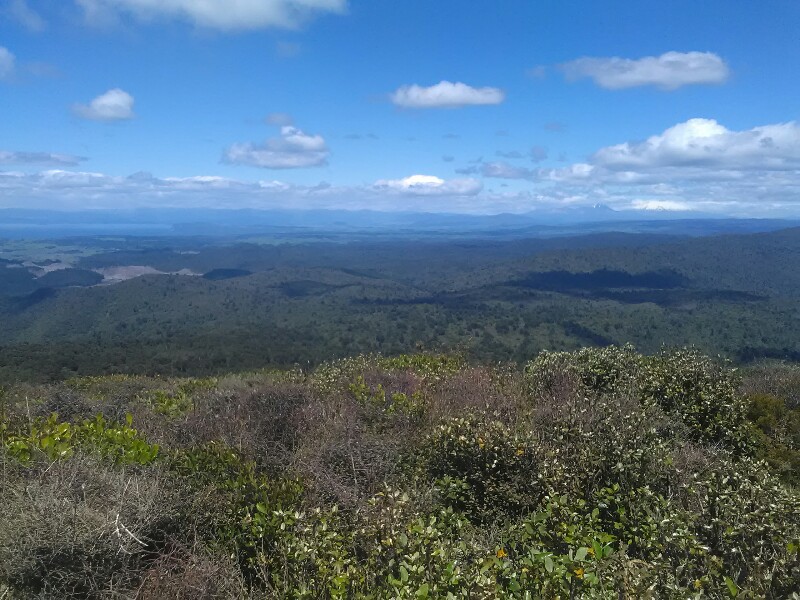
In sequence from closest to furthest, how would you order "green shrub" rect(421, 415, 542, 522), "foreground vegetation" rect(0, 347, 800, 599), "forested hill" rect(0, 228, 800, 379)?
"foreground vegetation" rect(0, 347, 800, 599), "green shrub" rect(421, 415, 542, 522), "forested hill" rect(0, 228, 800, 379)

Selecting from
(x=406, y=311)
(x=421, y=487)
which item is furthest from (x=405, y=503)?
(x=406, y=311)

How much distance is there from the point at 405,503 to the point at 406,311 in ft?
375

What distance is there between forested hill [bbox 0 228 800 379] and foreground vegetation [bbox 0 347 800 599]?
33943 millimetres

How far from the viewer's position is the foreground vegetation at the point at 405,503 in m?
3.93

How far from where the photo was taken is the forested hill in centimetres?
7250

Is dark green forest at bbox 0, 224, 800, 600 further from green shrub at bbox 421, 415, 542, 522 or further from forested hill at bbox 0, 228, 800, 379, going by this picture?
forested hill at bbox 0, 228, 800, 379

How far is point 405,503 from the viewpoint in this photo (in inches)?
188

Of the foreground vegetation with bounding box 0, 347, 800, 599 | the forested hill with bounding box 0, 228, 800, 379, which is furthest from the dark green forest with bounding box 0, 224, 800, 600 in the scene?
the forested hill with bounding box 0, 228, 800, 379

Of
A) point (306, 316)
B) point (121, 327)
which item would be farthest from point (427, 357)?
point (121, 327)

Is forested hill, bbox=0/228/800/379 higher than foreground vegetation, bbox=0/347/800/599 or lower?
lower

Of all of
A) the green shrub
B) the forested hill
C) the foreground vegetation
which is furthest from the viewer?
the forested hill

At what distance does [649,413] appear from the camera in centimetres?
862

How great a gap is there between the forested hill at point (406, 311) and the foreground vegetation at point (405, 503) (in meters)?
33.9

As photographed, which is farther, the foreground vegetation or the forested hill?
the forested hill
